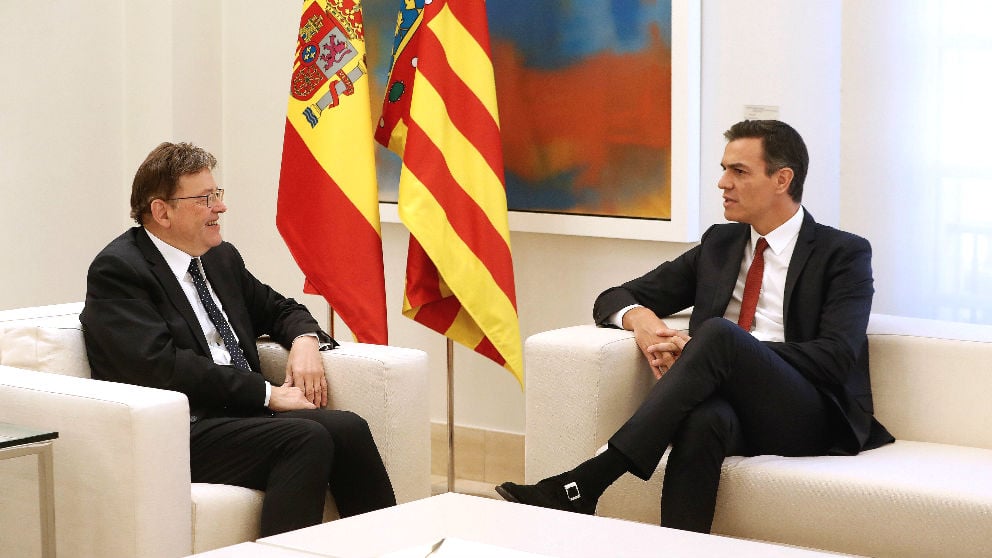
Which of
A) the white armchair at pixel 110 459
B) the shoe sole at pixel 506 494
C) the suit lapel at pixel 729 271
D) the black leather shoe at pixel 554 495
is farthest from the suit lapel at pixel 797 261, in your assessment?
the white armchair at pixel 110 459

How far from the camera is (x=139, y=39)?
16.7ft

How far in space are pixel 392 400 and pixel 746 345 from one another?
0.94 m

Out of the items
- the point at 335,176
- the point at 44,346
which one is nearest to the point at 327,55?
the point at 335,176

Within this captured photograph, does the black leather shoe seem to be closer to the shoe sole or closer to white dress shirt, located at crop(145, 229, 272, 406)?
the shoe sole

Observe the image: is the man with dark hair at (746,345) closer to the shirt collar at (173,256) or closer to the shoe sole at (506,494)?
the shoe sole at (506,494)

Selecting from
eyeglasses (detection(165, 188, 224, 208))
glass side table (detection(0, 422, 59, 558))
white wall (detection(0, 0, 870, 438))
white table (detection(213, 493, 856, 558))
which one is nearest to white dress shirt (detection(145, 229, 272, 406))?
eyeglasses (detection(165, 188, 224, 208))

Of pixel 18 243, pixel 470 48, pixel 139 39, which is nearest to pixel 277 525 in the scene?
pixel 470 48

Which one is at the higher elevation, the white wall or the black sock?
the white wall

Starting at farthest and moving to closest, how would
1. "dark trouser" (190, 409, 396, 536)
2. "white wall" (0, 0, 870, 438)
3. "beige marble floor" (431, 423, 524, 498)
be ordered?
"beige marble floor" (431, 423, 524, 498)
"white wall" (0, 0, 870, 438)
"dark trouser" (190, 409, 396, 536)

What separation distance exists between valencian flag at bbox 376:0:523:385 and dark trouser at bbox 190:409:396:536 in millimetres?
993

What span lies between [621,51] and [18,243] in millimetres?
2470

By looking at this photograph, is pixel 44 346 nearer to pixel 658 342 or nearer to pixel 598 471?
pixel 598 471

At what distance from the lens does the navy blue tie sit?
3.35 m

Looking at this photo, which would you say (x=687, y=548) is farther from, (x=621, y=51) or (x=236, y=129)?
(x=236, y=129)
